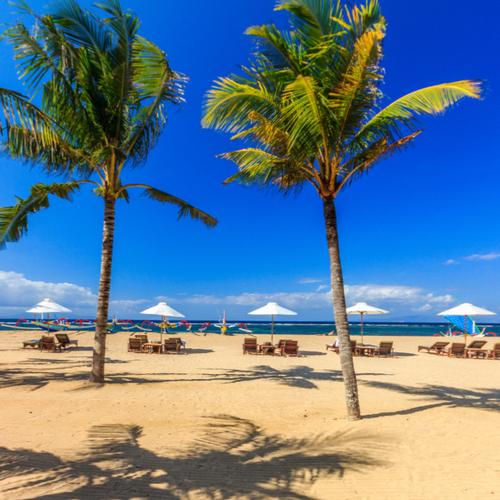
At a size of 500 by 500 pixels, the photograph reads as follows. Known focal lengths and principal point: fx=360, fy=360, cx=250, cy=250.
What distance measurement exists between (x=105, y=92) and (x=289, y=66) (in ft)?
15.3

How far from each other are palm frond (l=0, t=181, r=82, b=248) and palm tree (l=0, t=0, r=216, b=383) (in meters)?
0.02

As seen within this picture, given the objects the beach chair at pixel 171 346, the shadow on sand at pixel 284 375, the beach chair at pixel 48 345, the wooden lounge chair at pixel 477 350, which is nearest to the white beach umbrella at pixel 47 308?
the beach chair at pixel 48 345

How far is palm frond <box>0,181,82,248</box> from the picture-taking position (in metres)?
8.58

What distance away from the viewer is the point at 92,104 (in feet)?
28.3

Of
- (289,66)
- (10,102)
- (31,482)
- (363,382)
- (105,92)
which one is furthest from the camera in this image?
(363,382)

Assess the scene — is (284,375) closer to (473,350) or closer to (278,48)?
(278,48)

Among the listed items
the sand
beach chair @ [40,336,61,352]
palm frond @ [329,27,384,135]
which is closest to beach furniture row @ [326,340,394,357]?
the sand

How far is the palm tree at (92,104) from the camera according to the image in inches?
315

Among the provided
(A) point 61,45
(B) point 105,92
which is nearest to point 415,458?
(B) point 105,92

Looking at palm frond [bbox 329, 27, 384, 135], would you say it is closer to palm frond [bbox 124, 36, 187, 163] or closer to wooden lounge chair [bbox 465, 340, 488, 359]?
palm frond [bbox 124, 36, 187, 163]

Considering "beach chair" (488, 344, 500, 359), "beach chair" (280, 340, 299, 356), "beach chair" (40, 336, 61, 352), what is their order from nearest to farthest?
1. "beach chair" (40, 336, 61, 352)
2. "beach chair" (280, 340, 299, 356)
3. "beach chair" (488, 344, 500, 359)

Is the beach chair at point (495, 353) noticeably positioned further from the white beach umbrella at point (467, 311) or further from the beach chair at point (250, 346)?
the beach chair at point (250, 346)

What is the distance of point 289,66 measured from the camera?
22.0 feet

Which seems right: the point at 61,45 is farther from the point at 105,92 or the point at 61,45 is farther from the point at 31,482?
the point at 31,482
